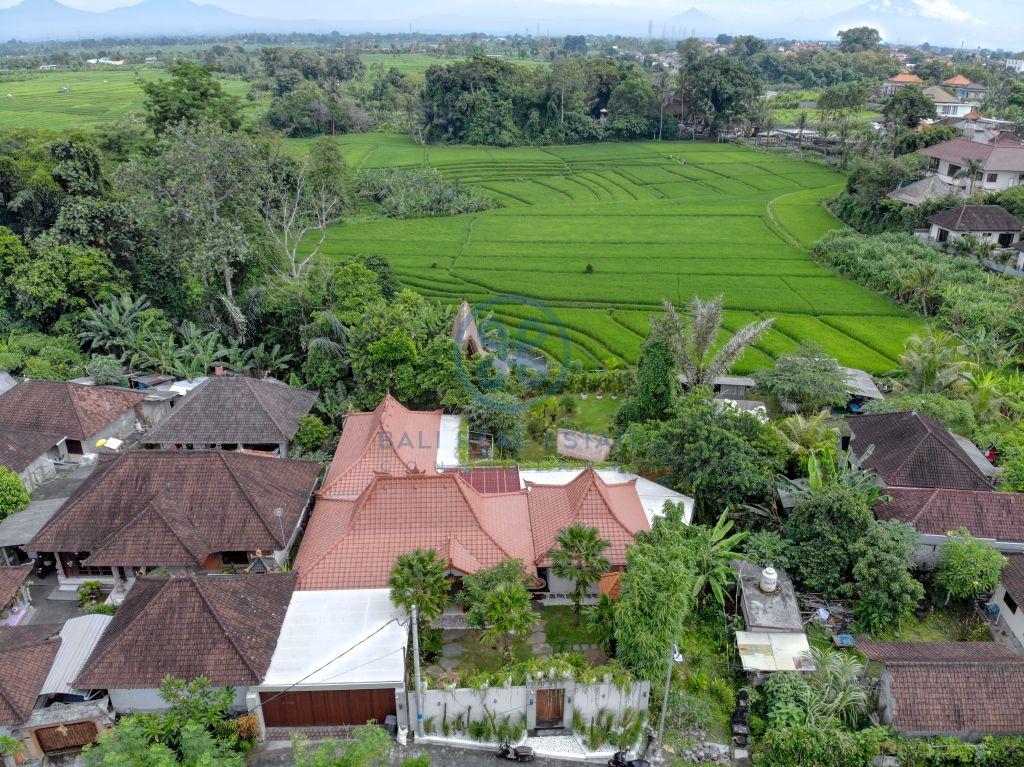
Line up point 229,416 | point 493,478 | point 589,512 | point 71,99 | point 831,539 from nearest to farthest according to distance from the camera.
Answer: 1. point 831,539
2. point 589,512
3. point 493,478
4. point 229,416
5. point 71,99

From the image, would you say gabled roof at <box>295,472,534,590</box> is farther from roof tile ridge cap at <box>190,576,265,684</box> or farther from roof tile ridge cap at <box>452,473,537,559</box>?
roof tile ridge cap at <box>190,576,265,684</box>

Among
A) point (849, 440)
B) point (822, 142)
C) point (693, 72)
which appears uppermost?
point (693, 72)

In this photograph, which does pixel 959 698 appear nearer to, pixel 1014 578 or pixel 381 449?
pixel 1014 578

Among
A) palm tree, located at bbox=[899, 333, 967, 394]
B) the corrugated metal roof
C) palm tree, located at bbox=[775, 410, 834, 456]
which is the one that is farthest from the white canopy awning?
palm tree, located at bbox=[899, 333, 967, 394]

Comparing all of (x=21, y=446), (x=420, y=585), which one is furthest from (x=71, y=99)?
(x=420, y=585)

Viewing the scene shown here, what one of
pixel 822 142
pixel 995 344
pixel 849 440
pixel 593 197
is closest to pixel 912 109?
pixel 822 142

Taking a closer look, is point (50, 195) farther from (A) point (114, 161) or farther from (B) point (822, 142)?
(B) point (822, 142)
